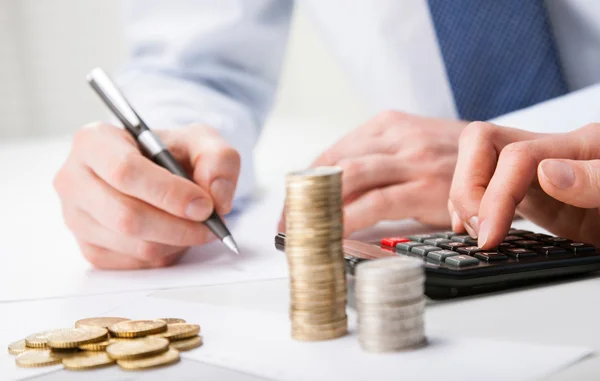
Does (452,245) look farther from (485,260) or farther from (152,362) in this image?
(152,362)

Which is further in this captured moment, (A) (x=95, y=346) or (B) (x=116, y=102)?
(B) (x=116, y=102)

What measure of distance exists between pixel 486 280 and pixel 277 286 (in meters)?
0.20

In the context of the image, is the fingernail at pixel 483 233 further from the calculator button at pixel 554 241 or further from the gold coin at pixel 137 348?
the gold coin at pixel 137 348

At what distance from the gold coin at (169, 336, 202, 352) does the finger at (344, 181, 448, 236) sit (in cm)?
42

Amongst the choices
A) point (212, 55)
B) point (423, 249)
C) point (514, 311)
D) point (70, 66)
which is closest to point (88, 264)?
point (423, 249)

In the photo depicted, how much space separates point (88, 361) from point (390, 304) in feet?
0.66

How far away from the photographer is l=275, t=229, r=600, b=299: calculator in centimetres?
66

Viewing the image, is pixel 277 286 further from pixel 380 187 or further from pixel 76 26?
pixel 76 26

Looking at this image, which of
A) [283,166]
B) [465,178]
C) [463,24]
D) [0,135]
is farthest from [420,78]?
[0,135]

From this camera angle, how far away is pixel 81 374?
0.53 meters

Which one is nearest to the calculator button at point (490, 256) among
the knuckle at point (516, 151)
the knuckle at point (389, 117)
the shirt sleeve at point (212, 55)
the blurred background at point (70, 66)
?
the knuckle at point (516, 151)

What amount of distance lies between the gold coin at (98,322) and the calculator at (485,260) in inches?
7.2

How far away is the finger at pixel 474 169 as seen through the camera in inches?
30.7

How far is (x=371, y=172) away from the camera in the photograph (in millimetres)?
1015
